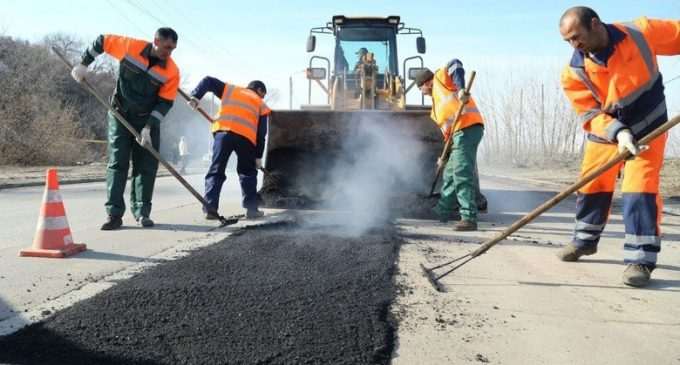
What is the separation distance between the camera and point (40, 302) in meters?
2.47

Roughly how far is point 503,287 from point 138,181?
3550mm

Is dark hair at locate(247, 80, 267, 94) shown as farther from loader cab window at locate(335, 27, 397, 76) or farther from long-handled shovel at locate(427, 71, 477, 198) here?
loader cab window at locate(335, 27, 397, 76)

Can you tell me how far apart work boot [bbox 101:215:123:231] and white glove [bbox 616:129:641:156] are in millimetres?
4045

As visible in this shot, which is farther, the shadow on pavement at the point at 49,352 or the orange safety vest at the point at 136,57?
the orange safety vest at the point at 136,57

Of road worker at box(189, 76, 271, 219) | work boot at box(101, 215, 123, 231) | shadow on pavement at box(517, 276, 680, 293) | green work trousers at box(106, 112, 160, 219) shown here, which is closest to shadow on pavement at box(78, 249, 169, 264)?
work boot at box(101, 215, 123, 231)

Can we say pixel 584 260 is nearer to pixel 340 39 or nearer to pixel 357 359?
pixel 357 359

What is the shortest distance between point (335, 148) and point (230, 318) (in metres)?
4.27

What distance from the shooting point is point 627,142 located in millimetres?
2943

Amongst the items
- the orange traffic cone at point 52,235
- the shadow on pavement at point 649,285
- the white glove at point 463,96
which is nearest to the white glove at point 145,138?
the orange traffic cone at point 52,235

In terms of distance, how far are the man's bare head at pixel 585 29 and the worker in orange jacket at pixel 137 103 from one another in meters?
3.37

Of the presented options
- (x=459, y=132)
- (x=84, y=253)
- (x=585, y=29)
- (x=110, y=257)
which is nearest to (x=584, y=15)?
(x=585, y=29)

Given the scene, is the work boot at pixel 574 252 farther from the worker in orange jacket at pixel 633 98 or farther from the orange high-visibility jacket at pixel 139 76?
the orange high-visibility jacket at pixel 139 76

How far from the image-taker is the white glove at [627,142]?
2.89 metres

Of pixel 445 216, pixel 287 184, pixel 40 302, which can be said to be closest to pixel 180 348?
pixel 40 302
